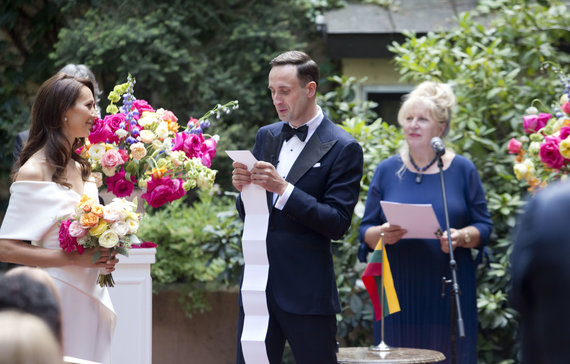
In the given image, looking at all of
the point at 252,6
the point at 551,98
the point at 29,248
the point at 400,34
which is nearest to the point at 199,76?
the point at 252,6

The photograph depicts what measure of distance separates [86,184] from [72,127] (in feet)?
0.91

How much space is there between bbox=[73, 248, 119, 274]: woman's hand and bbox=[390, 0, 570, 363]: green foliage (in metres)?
3.23

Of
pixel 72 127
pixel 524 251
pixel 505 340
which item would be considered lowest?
pixel 505 340

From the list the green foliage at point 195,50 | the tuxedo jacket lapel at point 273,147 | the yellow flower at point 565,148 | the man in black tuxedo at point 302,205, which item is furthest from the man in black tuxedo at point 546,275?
the green foliage at point 195,50

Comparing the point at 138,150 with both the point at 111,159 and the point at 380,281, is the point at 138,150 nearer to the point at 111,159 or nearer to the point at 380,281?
the point at 111,159

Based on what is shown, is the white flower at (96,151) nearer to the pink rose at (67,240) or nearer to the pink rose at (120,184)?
the pink rose at (120,184)

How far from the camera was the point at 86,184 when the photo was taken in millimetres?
3787

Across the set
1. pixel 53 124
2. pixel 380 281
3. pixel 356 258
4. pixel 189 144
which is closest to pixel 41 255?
pixel 53 124

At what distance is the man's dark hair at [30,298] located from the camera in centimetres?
162

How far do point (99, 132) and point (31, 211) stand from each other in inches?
27.5

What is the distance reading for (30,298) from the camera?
5.36 feet

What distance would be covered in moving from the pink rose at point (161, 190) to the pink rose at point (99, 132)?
316mm

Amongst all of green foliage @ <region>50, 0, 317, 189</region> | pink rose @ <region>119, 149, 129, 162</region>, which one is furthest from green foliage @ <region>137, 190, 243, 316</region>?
pink rose @ <region>119, 149, 129, 162</region>

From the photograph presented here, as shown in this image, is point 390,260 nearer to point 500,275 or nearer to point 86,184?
point 500,275
